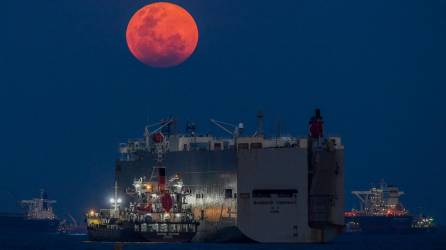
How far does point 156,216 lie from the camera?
3605 inches

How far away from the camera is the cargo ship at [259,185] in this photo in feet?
279

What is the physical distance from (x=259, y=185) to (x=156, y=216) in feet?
35.4

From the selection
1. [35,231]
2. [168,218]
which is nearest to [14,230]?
[35,231]

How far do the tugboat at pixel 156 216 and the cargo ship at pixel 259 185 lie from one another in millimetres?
279

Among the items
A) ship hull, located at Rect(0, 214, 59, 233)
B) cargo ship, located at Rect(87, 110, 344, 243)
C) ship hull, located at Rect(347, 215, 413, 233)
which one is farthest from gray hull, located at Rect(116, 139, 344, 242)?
ship hull, located at Rect(0, 214, 59, 233)

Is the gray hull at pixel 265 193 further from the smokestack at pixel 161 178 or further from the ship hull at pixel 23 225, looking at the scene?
the ship hull at pixel 23 225

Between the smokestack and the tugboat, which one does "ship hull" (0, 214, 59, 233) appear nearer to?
Result: the tugboat

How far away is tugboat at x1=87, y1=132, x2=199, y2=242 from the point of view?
9112 centimetres

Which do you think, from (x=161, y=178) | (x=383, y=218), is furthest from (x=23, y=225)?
(x=161, y=178)

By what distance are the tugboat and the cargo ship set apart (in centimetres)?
28

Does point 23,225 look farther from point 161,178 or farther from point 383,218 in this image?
point 161,178

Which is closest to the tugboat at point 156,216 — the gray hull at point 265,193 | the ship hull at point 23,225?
the gray hull at point 265,193

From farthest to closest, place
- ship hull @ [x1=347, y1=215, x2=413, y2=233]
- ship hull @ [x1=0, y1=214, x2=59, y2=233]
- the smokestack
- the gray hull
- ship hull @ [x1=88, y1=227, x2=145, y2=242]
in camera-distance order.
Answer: ship hull @ [x1=0, y1=214, x2=59, y2=233] < ship hull @ [x1=347, y1=215, x2=413, y2=233] < the smokestack < ship hull @ [x1=88, y1=227, x2=145, y2=242] < the gray hull

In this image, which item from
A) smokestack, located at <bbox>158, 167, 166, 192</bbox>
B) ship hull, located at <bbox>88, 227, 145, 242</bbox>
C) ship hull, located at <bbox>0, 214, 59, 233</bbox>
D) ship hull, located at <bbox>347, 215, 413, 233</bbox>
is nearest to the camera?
ship hull, located at <bbox>88, 227, 145, 242</bbox>
